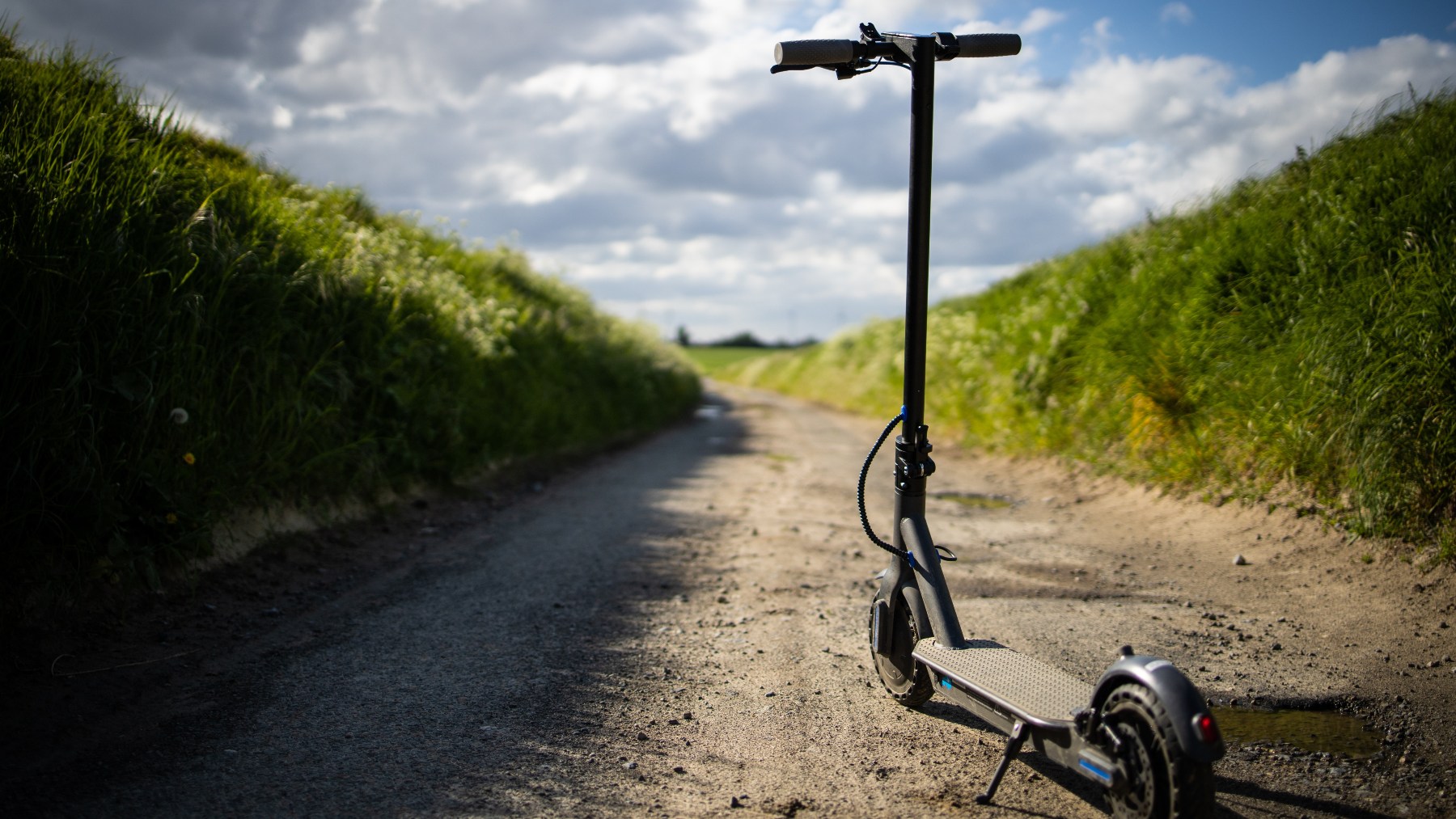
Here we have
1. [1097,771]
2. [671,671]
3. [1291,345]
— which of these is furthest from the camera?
[1291,345]

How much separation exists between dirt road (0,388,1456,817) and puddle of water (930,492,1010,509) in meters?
1.26

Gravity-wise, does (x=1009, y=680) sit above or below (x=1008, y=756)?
above

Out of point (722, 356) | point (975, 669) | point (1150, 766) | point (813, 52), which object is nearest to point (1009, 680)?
point (975, 669)

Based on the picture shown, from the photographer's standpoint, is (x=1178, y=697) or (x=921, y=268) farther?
(x=921, y=268)

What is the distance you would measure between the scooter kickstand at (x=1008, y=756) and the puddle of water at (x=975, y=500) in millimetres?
5767

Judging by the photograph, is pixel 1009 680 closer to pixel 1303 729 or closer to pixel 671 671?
pixel 1303 729

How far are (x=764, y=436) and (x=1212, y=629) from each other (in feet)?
40.2

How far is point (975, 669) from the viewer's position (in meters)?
3.02

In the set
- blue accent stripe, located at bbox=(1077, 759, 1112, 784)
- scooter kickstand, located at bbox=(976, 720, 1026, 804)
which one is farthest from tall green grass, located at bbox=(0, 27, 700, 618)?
blue accent stripe, located at bbox=(1077, 759, 1112, 784)

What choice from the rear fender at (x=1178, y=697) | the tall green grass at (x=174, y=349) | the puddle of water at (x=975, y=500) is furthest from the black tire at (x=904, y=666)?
the puddle of water at (x=975, y=500)

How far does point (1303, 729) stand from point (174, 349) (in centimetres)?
572

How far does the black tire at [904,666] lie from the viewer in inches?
134

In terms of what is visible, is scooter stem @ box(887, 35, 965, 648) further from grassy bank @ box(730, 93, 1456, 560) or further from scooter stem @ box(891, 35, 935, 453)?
grassy bank @ box(730, 93, 1456, 560)

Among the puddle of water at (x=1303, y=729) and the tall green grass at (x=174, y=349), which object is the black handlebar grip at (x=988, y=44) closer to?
the puddle of water at (x=1303, y=729)
